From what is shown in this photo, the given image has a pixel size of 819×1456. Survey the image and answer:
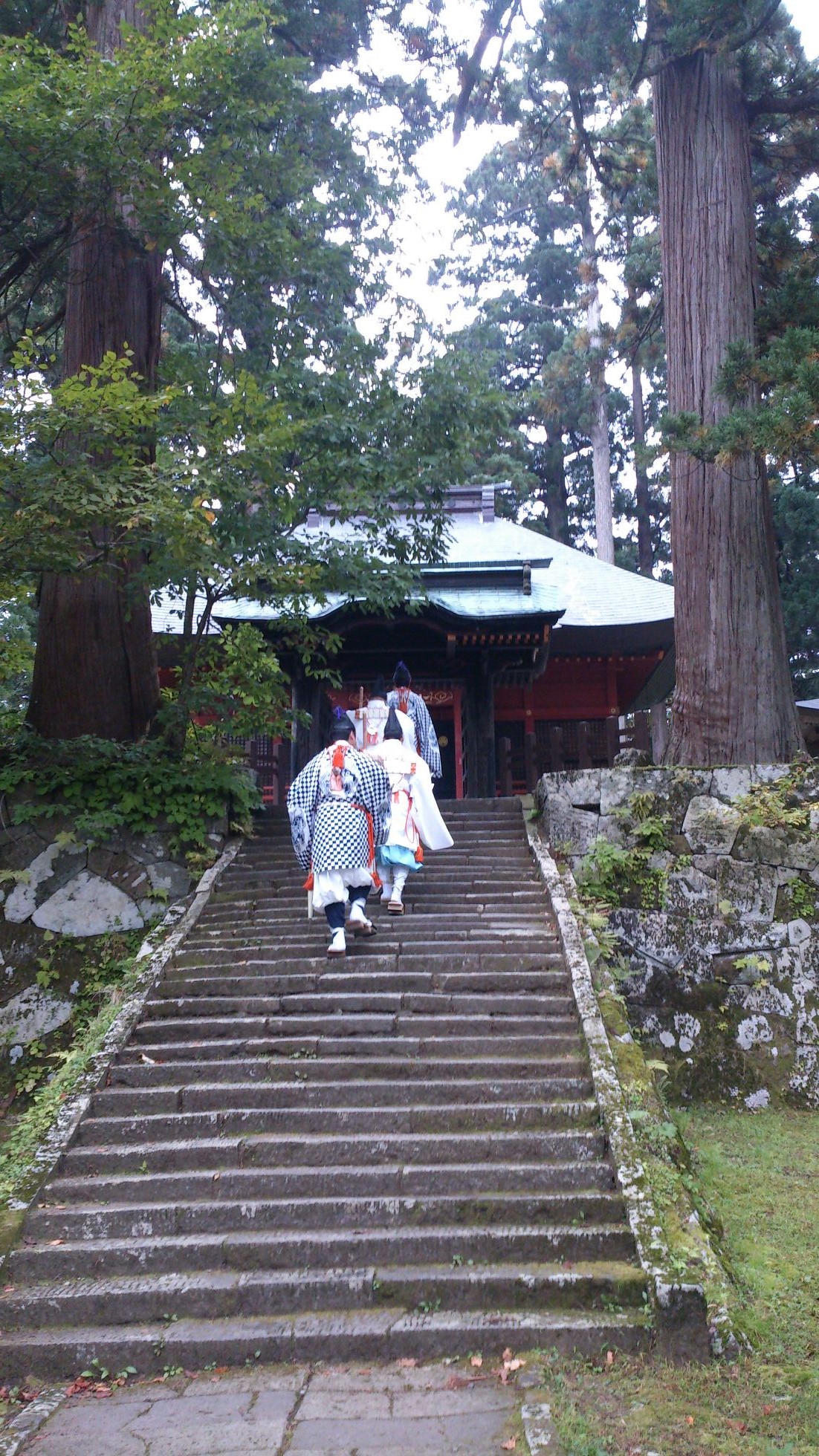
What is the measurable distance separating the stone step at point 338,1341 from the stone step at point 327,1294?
86 millimetres

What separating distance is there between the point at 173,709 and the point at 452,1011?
176 inches

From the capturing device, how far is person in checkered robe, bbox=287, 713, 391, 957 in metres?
7.15

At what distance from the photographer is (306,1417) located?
3.78m

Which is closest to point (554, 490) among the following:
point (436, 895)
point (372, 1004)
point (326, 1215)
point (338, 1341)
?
point (436, 895)

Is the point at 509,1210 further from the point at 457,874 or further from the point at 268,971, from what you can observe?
the point at 457,874

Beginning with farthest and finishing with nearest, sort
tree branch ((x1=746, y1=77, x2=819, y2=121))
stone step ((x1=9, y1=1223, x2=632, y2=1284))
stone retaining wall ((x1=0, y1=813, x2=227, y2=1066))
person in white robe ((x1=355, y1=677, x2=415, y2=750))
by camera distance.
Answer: tree branch ((x1=746, y1=77, x2=819, y2=121)), person in white robe ((x1=355, y1=677, x2=415, y2=750)), stone retaining wall ((x1=0, y1=813, x2=227, y2=1066)), stone step ((x1=9, y1=1223, x2=632, y2=1284))

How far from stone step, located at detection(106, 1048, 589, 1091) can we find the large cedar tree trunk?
440 cm

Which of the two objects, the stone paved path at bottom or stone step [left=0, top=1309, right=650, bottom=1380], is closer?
the stone paved path at bottom

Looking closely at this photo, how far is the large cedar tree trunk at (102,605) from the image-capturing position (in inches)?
386

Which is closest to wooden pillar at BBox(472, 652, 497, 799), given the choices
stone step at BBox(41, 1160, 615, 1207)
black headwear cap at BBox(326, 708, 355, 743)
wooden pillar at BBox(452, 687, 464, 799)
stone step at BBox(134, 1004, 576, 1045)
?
wooden pillar at BBox(452, 687, 464, 799)

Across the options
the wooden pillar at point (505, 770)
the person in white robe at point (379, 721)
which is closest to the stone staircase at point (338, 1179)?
the person in white robe at point (379, 721)

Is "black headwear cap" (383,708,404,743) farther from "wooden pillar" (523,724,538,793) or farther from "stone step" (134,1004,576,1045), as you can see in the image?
"wooden pillar" (523,724,538,793)

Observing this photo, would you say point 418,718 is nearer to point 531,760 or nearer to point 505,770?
point 505,770

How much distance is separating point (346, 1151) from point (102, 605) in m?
6.23
